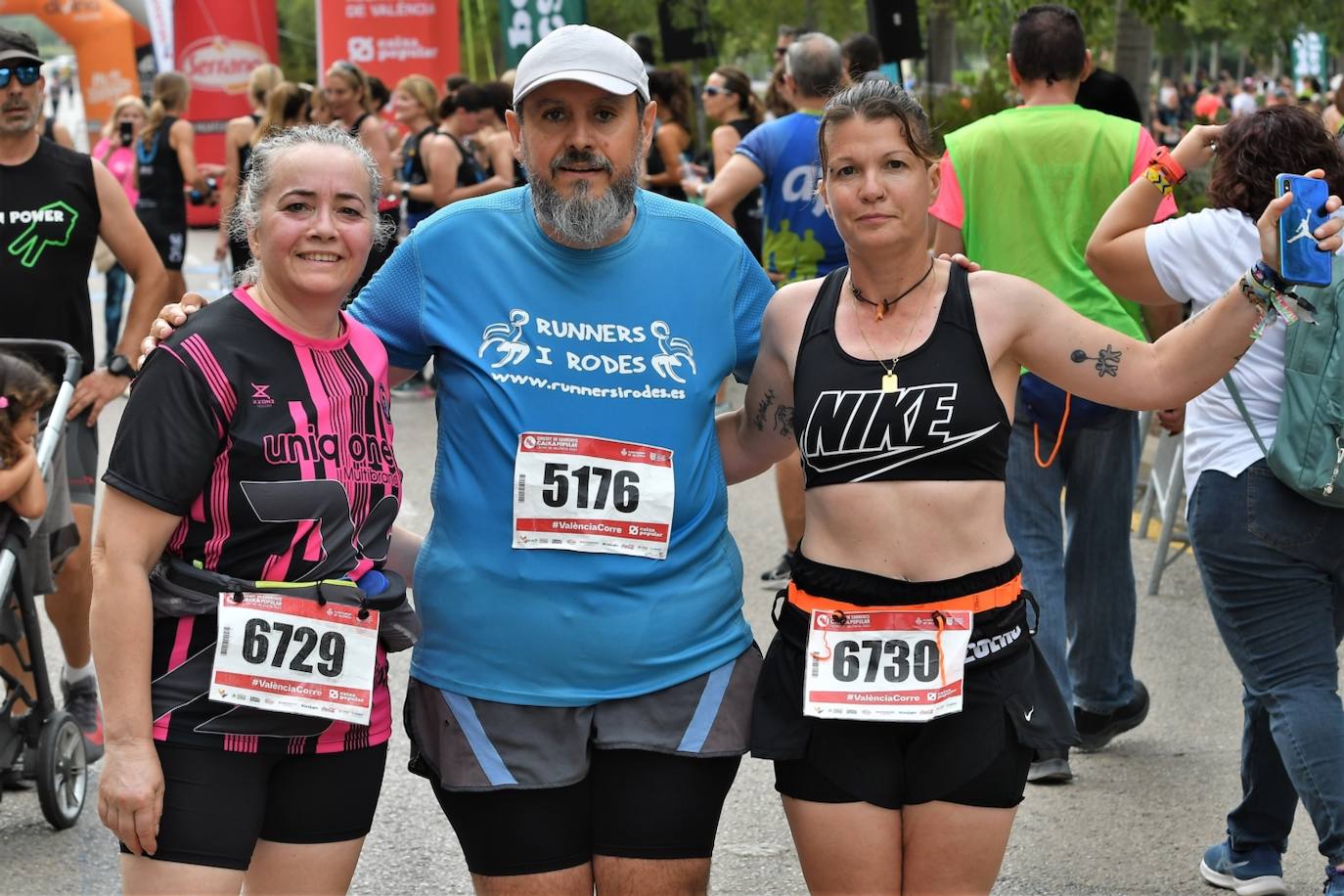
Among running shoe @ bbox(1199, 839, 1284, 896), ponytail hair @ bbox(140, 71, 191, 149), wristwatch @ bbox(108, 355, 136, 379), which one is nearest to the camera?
running shoe @ bbox(1199, 839, 1284, 896)

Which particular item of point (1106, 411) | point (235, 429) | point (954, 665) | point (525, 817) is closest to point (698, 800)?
point (525, 817)

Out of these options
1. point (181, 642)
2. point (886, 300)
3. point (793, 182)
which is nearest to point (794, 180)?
point (793, 182)

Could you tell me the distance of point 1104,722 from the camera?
216 inches

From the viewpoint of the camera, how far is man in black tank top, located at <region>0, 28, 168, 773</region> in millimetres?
5258

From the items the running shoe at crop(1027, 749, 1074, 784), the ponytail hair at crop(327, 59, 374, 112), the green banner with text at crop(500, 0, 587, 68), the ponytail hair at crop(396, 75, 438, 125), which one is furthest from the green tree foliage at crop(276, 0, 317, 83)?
the running shoe at crop(1027, 749, 1074, 784)

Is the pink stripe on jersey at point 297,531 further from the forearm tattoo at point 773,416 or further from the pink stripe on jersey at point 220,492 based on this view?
the forearm tattoo at point 773,416

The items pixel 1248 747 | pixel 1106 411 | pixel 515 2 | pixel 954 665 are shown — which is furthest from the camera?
pixel 515 2

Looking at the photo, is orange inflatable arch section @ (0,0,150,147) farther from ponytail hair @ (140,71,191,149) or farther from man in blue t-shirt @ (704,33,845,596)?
man in blue t-shirt @ (704,33,845,596)

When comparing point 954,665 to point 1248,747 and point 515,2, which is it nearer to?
point 1248,747

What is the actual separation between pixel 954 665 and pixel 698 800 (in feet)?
1.71

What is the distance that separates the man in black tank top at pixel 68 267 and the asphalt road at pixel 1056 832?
0.56 meters

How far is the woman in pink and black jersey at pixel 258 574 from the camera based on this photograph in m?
2.90

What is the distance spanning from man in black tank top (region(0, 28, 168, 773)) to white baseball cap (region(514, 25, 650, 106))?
235cm

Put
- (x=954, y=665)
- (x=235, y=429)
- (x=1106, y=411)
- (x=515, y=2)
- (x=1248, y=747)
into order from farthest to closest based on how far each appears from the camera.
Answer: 1. (x=515, y=2)
2. (x=1106, y=411)
3. (x=1248, y=747)
4. (x=954, y=665)
5. (x=235, y=429)
